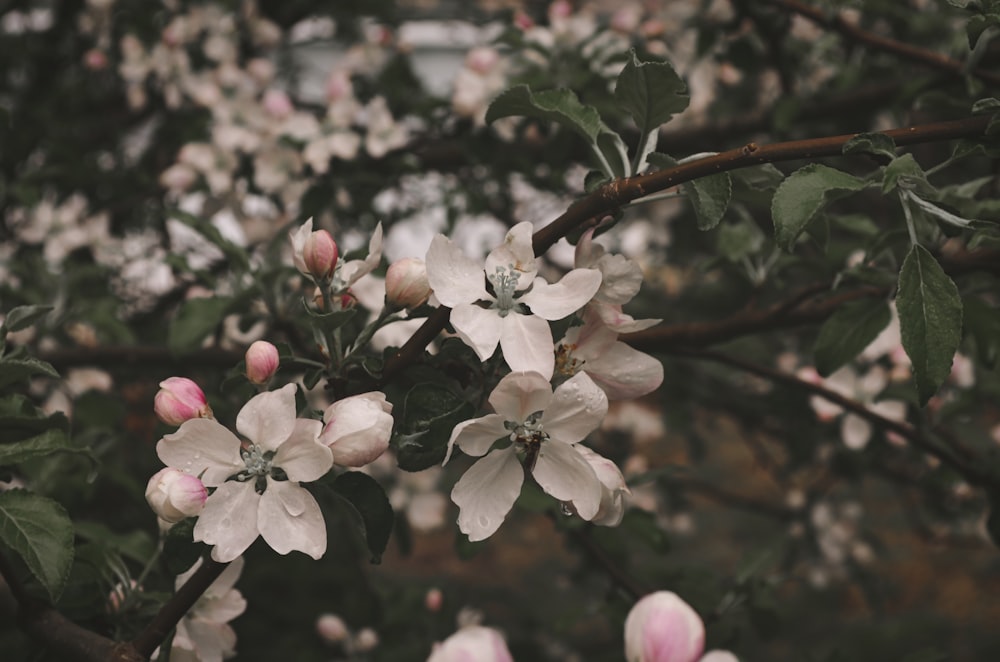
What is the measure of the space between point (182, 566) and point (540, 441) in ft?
0.92

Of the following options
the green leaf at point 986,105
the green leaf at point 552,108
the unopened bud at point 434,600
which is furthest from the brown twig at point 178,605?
the unopened bud at point 434,600

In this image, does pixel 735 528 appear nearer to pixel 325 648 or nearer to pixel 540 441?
pixel 325 648

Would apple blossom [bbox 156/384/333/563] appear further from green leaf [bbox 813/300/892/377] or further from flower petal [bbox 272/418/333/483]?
green leaf [bbox 813/300/892/377]

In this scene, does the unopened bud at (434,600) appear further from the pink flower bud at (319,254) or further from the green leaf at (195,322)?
the pink flower bud at (319,254)

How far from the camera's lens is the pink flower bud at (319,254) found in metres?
0.65

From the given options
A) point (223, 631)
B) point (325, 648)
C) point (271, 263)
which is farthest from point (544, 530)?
point (223, 631)

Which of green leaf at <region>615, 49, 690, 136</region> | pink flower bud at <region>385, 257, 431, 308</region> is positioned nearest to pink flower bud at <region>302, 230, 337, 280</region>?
pink flower bud at <region>385, 257, 431, 308</region>

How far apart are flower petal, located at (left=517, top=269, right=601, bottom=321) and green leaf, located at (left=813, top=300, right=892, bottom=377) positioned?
415 millimetres

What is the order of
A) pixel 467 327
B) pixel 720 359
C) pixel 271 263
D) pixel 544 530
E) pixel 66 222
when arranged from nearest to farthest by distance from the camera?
pixel 467 327, pixel 720 359, pixel 271 263, pixel 66 222, pixel 544 530

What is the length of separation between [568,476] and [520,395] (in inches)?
3.0

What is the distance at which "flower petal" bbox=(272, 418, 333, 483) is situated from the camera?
584 millimetres

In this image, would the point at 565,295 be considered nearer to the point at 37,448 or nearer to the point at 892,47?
the point at 37,448

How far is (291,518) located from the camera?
603mm

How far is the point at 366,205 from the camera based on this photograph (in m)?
1.67
